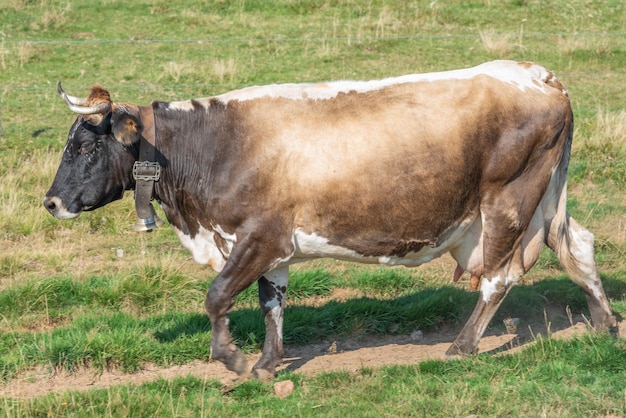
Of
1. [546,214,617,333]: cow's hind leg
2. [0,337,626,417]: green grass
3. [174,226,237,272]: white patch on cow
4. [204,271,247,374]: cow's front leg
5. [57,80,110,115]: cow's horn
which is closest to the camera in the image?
[0,337,626,417]: green grass

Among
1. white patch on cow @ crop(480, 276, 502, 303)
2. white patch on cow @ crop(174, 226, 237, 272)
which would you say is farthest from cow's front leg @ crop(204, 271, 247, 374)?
white patch on cow @ crop(480, 276, 502, 303)

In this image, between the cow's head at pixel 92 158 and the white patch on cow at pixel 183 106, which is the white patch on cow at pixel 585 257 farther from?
the cow's head at pixel 92 158

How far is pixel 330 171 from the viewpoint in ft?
22.2

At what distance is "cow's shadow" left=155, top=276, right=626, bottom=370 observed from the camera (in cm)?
774

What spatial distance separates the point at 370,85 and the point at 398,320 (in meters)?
2.07

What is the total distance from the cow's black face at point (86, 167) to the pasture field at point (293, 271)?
1062 millimetres

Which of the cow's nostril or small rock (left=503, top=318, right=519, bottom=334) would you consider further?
small rock (left=503, top=318, right=519, bottom=334)

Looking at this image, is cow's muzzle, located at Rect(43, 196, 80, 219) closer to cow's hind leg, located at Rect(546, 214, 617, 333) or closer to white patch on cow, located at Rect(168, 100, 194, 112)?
white patch on cow, located at Rect(168, 100, 194, 112)

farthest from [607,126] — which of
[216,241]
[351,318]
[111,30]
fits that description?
A: [111,30]

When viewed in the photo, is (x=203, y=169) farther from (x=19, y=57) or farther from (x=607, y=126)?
(x=19, y=57)

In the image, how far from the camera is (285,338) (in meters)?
7.81

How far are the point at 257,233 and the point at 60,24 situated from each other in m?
11.6

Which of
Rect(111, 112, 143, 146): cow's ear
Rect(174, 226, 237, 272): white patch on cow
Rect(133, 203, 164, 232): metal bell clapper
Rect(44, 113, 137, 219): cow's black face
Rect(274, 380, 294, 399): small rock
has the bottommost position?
Rect(274, 380, 294, 399): small rock

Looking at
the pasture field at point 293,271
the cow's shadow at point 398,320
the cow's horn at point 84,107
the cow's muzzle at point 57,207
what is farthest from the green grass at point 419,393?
the cow's horn at point 84,107
